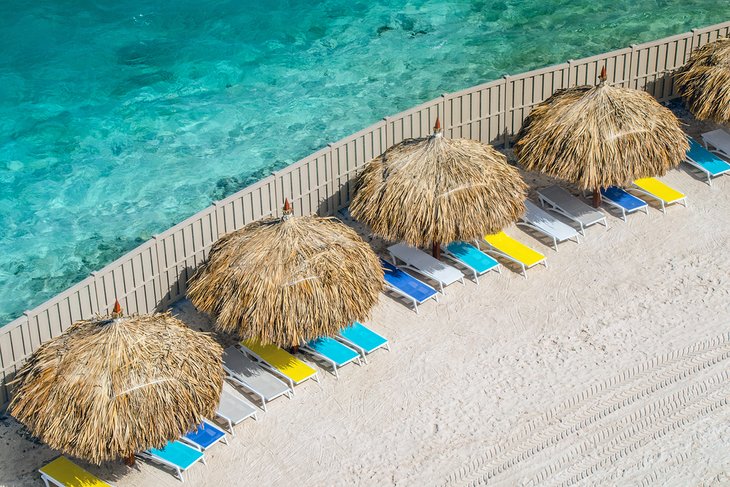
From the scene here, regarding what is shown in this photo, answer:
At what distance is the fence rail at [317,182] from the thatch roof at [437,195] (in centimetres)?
114

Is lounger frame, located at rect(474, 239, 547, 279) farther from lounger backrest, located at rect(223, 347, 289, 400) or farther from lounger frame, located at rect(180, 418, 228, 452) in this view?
lounger frame, located at rect(180, 418, 228, 452)

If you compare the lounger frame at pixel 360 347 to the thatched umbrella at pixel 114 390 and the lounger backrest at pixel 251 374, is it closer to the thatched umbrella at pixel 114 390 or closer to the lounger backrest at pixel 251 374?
the lounger backrest at pixel 251 374

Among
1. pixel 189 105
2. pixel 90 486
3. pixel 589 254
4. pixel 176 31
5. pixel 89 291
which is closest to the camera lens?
pixel 90 486

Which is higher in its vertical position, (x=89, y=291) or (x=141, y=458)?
(x=89, y=291)

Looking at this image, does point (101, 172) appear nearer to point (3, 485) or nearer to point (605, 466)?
point (3, 485)

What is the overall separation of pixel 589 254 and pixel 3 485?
364 inches

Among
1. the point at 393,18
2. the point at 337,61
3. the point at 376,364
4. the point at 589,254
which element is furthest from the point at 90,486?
the point at 393,18

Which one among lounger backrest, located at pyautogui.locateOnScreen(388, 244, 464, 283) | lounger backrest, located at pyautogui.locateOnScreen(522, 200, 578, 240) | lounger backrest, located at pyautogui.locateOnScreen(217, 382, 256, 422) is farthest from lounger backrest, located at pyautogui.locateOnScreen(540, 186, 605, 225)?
lounger backrest, located at pyautogui.locateOnScreen(217, 382, 256, 422)

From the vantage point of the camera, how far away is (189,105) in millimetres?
24906

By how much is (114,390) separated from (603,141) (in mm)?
8596

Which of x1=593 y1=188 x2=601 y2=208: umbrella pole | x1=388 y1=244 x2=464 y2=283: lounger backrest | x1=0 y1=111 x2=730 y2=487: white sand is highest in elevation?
x1=593 y1=188 x2=601 y2=208: umbrella pole

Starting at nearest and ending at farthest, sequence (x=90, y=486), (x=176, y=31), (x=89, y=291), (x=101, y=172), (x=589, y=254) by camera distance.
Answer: (x=90, y=486) → (x=89, y=291) → (x=589, y=254) → (x=101, y=172) → (x=176, y=31)

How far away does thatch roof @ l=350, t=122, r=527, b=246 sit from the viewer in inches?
685

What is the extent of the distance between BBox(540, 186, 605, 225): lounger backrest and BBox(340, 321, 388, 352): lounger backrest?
14.1 feet
